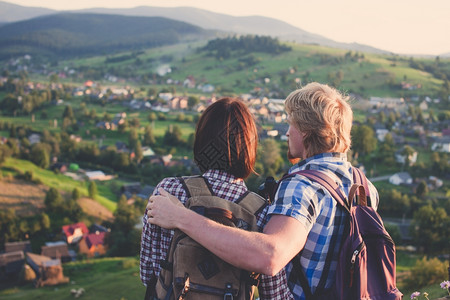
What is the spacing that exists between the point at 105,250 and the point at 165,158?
668 inches

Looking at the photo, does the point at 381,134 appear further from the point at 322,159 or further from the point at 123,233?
the point at 322,159

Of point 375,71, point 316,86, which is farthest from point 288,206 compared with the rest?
point 375,71

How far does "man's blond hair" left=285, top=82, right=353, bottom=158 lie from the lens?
2.29 meters

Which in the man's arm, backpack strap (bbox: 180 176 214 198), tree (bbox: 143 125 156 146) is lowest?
tree (bbox: 143 125 156 146)

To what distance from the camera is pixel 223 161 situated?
235 cm

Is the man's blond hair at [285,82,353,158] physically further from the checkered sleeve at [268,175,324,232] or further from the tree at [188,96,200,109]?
the tree at [188,96,200,109]

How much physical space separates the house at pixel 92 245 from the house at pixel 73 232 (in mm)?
Answer: 835

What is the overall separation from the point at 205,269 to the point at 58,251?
2607 cm

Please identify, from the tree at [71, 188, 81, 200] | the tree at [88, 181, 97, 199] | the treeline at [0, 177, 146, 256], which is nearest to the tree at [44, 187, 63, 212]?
the treeline at [0, 177, 146, 256]

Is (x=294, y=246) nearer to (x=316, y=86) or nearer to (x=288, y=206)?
(x=288, y=206)

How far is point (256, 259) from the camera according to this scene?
187cm

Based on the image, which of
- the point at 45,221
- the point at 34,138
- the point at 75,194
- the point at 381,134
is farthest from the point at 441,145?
the point at 34,138

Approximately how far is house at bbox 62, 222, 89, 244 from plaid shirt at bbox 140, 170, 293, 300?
27417mm

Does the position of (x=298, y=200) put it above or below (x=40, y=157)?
above
